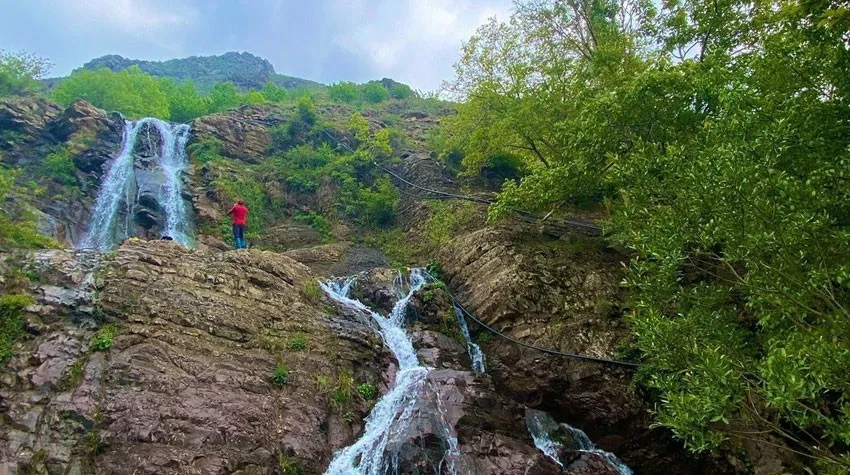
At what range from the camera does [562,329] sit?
501 inches

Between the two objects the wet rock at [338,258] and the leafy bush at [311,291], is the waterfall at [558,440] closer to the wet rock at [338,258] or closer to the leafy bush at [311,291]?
the leafy bush at [311,291]

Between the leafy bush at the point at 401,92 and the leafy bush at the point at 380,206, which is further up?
the leafy bush at the point at 401,92

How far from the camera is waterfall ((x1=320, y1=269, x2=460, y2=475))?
9164 mm

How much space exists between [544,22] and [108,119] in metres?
22.7

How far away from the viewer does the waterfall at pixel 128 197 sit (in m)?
18.8

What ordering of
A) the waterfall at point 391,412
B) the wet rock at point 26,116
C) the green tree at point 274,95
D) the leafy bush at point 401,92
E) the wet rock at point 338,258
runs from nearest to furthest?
the waterfall at point 391,412
the wet rock at point 338,258
the wet rock at point 26,116
the green tree at point 274,95
the leafy bush at point 401,92

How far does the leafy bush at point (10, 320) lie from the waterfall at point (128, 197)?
28.7ft

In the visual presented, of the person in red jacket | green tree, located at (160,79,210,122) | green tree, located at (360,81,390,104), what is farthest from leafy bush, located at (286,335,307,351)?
green tree, located at (360,81,390,104)

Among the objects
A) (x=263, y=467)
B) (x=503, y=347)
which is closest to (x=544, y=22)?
(x=503, y=347)

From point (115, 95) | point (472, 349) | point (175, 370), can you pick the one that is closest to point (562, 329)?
point (472, 349)

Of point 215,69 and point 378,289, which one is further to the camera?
point 215,69

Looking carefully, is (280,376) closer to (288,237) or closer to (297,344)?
(297,344)

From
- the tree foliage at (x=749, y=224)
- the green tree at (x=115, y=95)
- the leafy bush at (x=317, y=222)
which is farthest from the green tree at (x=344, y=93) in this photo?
the tree foliage at (x=749, y=224)

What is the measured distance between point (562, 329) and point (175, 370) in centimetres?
912
